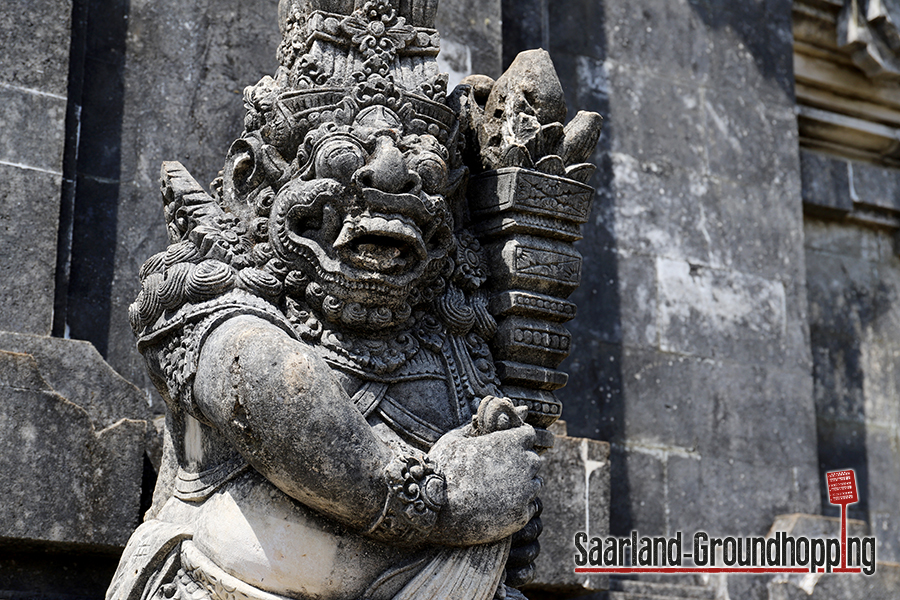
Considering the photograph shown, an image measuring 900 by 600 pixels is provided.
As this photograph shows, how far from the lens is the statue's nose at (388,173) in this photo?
10.3ft

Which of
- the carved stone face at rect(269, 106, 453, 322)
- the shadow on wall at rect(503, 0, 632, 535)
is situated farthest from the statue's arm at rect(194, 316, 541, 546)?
the shadow on wall at rect(503, 0, 632, 535)

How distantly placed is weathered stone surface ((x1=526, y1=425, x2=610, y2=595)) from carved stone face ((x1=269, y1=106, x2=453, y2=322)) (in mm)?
1833

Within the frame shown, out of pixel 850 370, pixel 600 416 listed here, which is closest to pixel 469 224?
pixel 600 416

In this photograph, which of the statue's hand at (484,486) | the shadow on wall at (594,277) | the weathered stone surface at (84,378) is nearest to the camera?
the statue's hand at (484,486)

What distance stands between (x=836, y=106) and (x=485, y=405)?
4.87m

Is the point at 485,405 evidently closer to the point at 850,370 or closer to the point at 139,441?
the point at 139,441

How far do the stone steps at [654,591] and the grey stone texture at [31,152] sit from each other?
9.38 feet

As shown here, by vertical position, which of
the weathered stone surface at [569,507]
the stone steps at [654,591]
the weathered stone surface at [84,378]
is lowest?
the stone steps at [654,591]

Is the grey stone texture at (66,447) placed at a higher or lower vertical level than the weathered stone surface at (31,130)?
lower

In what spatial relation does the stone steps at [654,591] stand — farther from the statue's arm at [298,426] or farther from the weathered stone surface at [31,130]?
the weathered stone surface at [31,130]

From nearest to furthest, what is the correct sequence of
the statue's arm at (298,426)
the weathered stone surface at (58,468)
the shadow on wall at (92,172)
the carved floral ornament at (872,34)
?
the statue's arm at (298,426) → the weathered stone surface at (58,468) → the shadow on wall at (92,172) → the carved floral ornament at (872,34)

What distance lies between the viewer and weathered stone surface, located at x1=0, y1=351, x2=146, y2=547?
379 cm

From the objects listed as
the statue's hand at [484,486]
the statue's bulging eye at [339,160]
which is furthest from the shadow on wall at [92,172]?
the statue's hand at [484,486]

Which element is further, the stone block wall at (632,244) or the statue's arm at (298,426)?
the stone block wall at (632,244)
